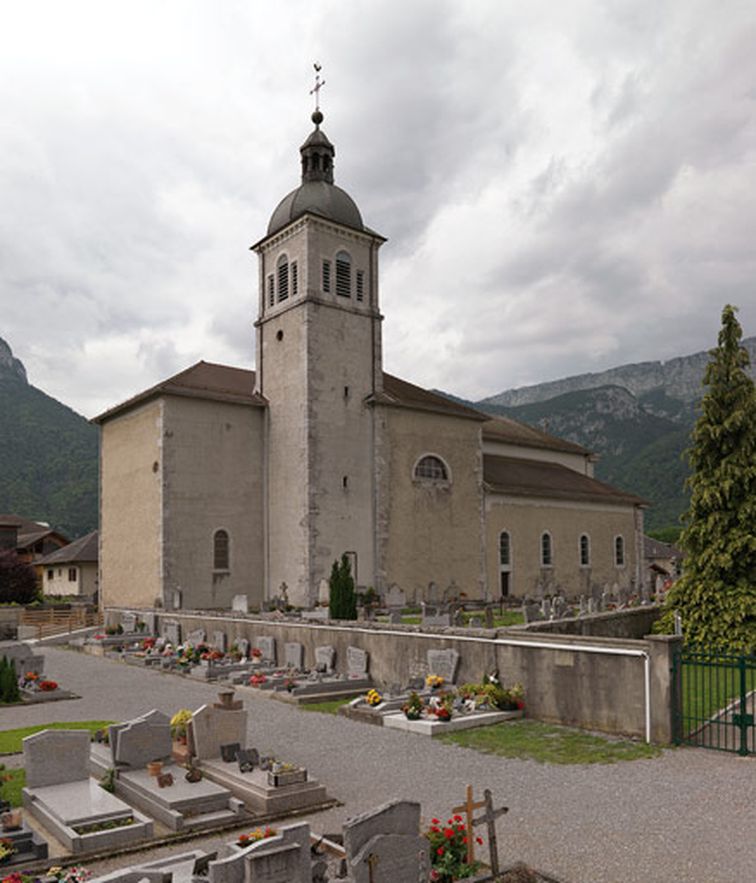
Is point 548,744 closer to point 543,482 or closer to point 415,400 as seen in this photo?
point 415,400

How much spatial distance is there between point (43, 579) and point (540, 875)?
46.2 meters

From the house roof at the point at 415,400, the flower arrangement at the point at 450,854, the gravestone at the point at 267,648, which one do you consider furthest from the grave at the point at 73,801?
the house roof at the point at 415,400

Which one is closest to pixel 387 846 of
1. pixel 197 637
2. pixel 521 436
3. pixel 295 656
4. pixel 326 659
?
pixel 326 659

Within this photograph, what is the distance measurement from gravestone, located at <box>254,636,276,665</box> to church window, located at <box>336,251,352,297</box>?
18.4 meters

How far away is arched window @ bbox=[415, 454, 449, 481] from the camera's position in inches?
1380

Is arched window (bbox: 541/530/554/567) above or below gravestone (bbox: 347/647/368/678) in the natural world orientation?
above

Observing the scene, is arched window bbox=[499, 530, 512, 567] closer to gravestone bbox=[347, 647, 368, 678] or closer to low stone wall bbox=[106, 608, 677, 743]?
low stone wall bbox=[106, 608, 677, 743]

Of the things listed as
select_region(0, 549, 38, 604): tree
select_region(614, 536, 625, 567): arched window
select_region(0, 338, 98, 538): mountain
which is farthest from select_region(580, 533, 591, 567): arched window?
select_region(0, 338, 98, 538): mountain

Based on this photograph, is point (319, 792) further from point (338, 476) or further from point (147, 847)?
point (338, 476)

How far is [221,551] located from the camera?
31422 mm

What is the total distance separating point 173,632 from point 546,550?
22196 mm

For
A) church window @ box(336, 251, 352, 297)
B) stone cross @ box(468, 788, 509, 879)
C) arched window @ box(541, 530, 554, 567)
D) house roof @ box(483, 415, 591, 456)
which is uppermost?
church window @ box(336, 251, 352, 297)

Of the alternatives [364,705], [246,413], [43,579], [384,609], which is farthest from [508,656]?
[43,579]

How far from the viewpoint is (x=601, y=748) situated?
10961mm
